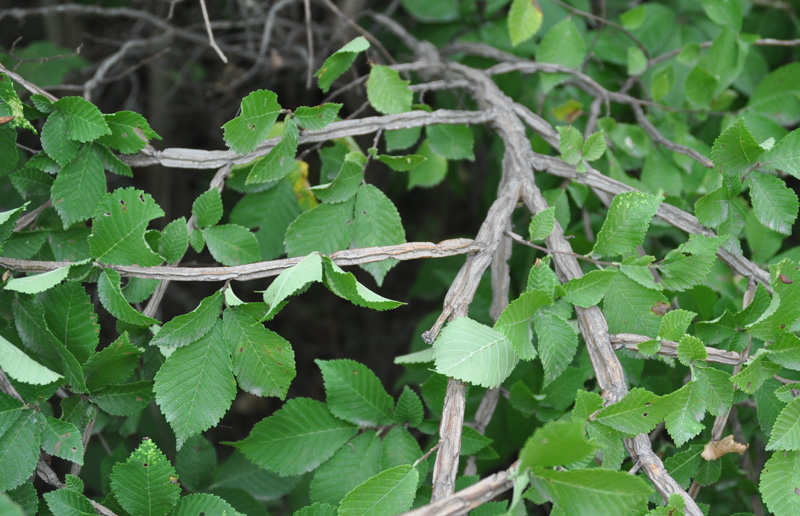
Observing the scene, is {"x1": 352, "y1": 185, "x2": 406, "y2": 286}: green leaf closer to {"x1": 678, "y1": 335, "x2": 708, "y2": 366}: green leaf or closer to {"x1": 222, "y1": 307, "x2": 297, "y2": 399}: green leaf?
{"x1": 222, "y1": 307, "x2": 297, "y2": 399}: green leaf

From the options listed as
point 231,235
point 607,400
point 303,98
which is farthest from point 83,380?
point 303,98

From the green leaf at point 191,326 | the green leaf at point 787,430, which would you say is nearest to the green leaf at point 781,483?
the green leaf at point 787,430

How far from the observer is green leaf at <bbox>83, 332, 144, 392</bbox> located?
895 millimetres

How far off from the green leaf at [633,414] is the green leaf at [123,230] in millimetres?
668

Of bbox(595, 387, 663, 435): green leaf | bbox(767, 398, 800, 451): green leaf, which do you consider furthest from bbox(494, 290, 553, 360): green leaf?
bbox(767, 398, 800, 451): green leaf

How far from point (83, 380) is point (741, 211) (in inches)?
41.3

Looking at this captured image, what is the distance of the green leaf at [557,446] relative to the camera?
68 centimetres

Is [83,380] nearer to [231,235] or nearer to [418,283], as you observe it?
[231,235]

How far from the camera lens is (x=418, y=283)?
85.8 inches

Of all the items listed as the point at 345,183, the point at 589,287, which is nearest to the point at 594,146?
the point at 589,287

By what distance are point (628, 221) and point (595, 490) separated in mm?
412

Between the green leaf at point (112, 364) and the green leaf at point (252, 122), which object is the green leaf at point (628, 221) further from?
the green leaf at point (112, 364)

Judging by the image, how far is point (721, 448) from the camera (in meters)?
0.93

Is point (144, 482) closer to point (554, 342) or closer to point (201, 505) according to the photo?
point (201, 505)
